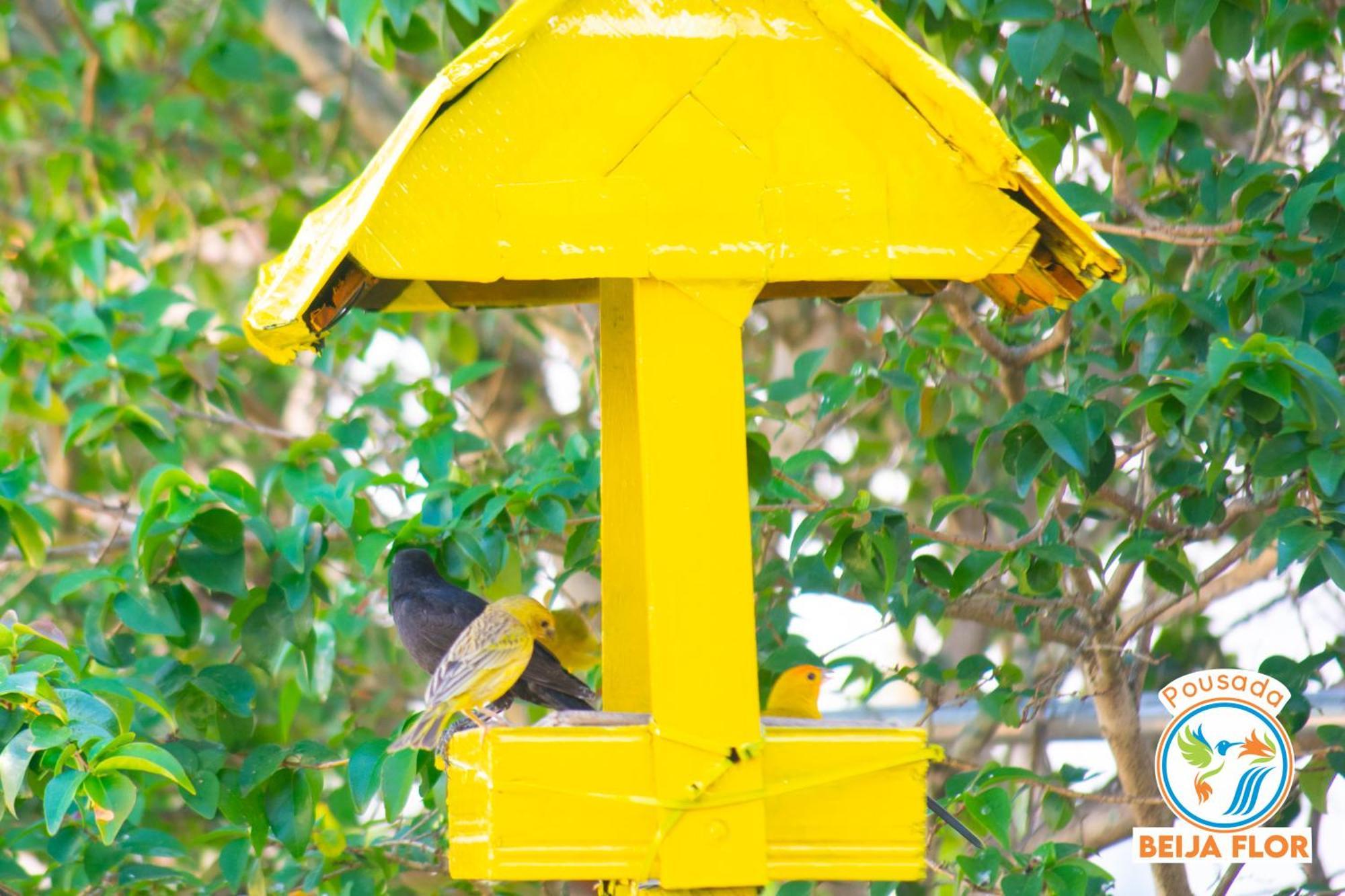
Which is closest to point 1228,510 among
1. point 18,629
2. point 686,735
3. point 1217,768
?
point 1217,768

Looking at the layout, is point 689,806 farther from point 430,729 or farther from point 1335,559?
point 1335,559

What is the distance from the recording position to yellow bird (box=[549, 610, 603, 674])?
287 cm

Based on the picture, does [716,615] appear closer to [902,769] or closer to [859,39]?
[902,769]

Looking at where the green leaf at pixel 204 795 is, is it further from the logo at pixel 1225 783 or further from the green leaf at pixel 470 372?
the logo at pixel 1225 783

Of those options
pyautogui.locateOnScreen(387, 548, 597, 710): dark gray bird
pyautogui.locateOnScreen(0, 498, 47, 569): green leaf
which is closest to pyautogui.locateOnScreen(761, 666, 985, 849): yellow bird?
pyautogui.locateOnScreen(387, 548, 597, 710): dark gray bird

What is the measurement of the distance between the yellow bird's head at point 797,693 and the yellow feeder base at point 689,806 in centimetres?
77

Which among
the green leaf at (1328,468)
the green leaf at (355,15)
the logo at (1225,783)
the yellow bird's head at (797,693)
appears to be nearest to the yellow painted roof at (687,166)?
the green leaf at (1328,468)

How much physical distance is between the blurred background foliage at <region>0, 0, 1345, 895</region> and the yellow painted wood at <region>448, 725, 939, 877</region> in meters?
0.28

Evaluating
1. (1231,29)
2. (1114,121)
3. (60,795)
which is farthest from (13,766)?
(1231,29)

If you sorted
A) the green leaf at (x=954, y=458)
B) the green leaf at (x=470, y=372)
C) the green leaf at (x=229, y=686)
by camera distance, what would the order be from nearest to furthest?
the green leaf at (x=229, y=686)
the green leaf at (x=954, y=458)
the green leaf at (x=470, y=372)

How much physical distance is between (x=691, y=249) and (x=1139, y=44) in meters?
1.35

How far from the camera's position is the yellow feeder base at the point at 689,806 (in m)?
1.75

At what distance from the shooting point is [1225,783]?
7.73ft

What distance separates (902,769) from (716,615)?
0.98 feet
